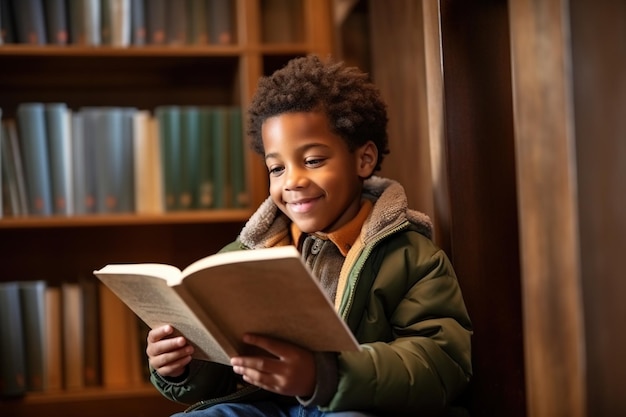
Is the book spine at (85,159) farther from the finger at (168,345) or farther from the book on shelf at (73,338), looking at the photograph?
the finger at (168,345)

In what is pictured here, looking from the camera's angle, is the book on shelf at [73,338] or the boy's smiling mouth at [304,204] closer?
the boy's smiling mouth at [304,204]

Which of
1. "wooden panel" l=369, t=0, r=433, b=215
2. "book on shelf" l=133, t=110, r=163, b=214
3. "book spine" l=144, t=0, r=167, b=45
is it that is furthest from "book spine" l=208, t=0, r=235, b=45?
"wooden panel" l=369, t=0, r=433, b=215

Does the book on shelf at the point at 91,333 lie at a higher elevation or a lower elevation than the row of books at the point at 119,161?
lower

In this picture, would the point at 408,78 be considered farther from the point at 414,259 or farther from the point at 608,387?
the point at 608,387

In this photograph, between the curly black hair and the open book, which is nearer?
the open book

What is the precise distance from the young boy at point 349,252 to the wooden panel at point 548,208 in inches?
5.5

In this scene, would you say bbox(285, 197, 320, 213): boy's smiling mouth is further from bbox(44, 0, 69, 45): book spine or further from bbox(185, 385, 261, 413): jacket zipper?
bbox(44, 0, 69, 45): book spine

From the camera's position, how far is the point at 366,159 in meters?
1.29

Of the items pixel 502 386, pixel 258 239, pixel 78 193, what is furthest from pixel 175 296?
pixel 78 193

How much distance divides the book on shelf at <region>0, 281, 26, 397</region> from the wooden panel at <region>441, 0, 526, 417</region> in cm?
109

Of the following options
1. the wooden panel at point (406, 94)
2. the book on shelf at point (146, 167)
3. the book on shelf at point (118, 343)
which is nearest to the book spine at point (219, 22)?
the book on shelf at point (146, 167)

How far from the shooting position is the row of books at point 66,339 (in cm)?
193

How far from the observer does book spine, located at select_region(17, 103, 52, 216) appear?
193 centimetres

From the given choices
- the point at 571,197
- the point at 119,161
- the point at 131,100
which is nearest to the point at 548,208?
the point at 571,197
